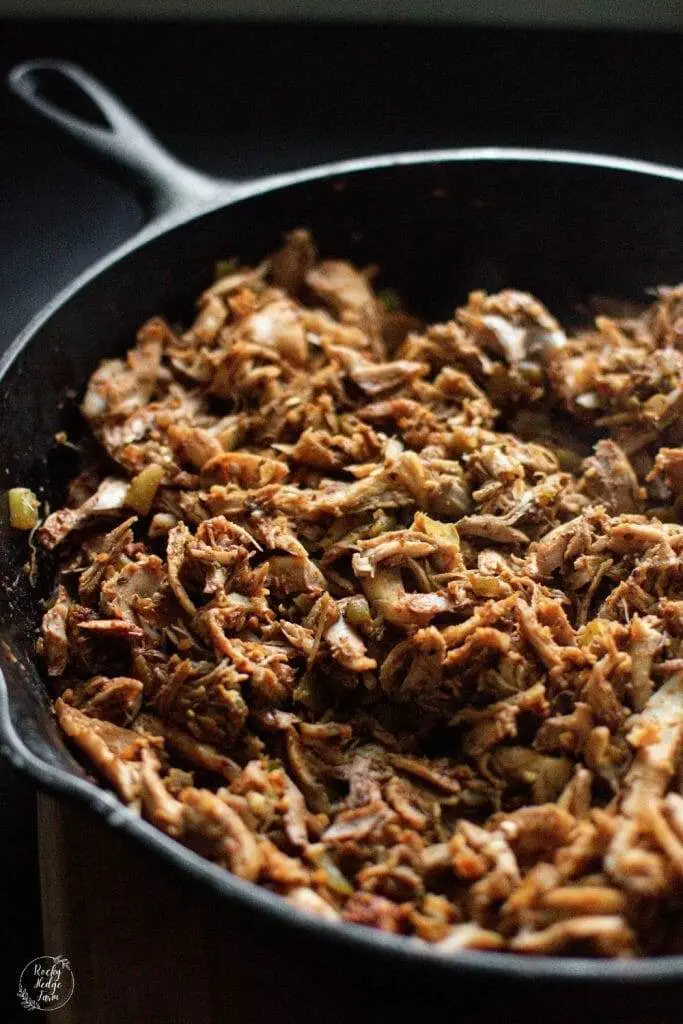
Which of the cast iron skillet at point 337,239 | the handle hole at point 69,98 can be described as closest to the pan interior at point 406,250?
the cast iron skillet at point 337,239

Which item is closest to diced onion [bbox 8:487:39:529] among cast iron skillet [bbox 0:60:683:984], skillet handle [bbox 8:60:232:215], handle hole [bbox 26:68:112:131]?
cast iron skillet [bbox 0:60:683:984]

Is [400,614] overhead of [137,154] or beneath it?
beneath

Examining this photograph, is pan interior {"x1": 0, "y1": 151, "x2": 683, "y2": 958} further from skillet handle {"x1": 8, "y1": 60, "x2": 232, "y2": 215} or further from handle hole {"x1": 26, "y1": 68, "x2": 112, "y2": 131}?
handle hole {"x1": 26, "y1": 68, "x2": 112, "y2": 131}

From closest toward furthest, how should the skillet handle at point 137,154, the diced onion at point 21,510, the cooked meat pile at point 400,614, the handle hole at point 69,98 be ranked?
the cooked meat pile at point 400,614
the diced onion at point 21,510
the skillet handle at point 137,154
the handle hole at point 69,98

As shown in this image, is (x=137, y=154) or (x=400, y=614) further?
(x=137, y=154)

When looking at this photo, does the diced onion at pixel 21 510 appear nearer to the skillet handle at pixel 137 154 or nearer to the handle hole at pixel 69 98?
the skillet handle at pixel 137 154

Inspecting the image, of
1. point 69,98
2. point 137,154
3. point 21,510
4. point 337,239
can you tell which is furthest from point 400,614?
point 69,98

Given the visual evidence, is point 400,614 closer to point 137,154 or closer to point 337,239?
point 337,239
